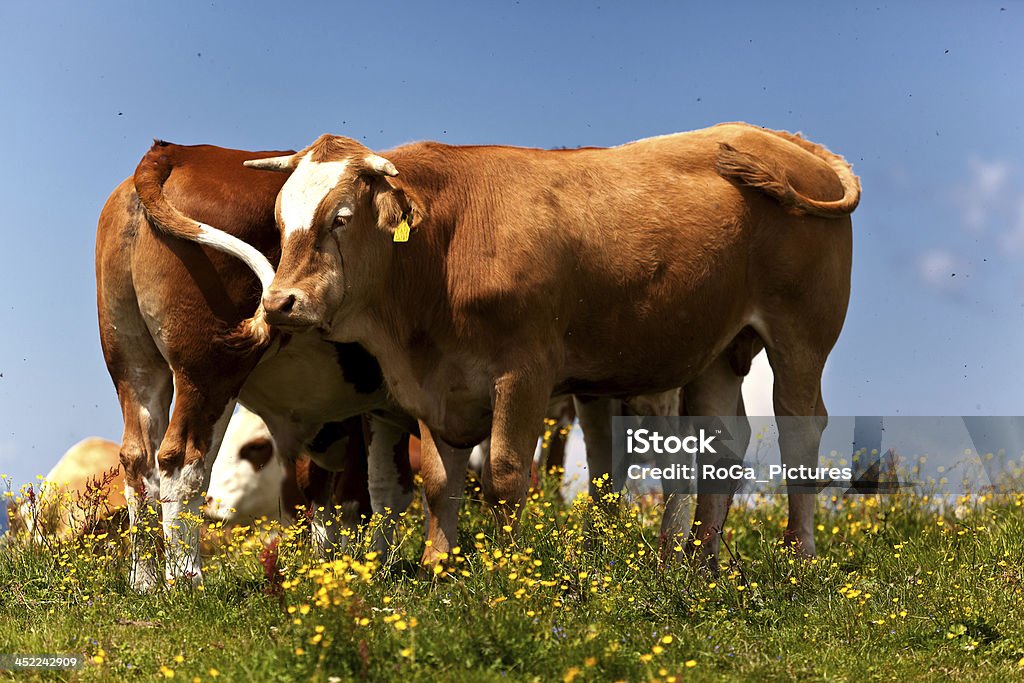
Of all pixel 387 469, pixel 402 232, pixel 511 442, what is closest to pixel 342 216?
pixel 402 232

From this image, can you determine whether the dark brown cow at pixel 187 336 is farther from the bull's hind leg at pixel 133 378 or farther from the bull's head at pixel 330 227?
the bull's head at pixel 330 227

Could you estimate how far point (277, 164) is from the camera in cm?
803

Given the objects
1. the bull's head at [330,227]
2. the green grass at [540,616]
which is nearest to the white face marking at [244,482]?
the green grass at [540,616]

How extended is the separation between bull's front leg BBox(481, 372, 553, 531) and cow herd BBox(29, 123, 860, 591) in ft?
0.04

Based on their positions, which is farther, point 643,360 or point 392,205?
point 643,360

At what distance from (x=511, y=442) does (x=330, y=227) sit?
178 cm

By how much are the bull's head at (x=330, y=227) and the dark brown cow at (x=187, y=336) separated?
1.61 ft

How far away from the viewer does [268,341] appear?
8016 millimetres

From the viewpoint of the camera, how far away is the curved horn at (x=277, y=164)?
7965mm

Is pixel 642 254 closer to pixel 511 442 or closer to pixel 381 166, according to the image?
pixel 511 442

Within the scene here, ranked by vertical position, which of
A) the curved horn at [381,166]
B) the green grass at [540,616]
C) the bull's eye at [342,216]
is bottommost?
the green grass at [540,616]

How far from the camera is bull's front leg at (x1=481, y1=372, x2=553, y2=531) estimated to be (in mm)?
7723

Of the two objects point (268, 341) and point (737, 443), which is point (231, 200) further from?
point (737, 443)

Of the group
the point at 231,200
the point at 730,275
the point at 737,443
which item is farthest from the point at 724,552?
the point at 231,200
